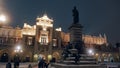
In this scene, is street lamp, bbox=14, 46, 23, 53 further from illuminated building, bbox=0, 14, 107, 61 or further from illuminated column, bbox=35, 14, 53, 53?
illuminated column, bbox=35, 14, 53, 53

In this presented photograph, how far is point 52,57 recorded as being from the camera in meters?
57.7

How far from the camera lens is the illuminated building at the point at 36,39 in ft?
181

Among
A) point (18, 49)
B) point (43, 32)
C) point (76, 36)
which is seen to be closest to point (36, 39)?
point (43, 32)

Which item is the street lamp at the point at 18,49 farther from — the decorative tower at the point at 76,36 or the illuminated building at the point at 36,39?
the decorative tower at the point at 76,36

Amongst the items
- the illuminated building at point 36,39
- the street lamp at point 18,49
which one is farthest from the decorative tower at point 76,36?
the illuminated building at point 36,39

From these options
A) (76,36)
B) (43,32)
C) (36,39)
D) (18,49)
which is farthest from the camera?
(43,32)

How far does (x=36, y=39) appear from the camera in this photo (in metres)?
57.2

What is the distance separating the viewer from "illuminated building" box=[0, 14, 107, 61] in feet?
181

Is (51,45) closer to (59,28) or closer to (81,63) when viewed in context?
(59,28)

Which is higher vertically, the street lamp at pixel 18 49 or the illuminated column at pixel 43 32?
the illuminated column at pixel 43 32

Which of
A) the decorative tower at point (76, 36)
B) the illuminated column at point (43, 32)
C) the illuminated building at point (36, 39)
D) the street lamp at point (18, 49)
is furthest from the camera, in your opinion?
the illuminated column at point (43, 32)

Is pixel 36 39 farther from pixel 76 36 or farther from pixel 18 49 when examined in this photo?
pixel 76 36

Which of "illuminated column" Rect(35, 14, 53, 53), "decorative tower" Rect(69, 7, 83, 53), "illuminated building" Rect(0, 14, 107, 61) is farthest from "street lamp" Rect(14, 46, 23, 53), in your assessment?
"decorative tower" Rect(69, 7, 83, 53)

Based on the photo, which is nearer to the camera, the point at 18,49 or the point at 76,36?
the point at 76,36
